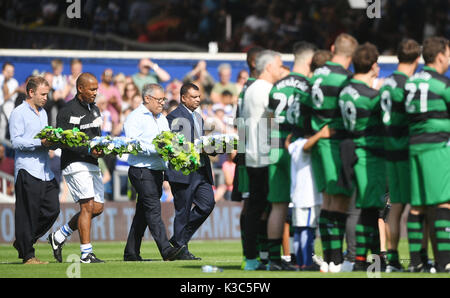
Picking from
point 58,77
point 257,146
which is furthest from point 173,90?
point 257,146

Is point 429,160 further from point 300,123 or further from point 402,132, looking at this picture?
point 300,123

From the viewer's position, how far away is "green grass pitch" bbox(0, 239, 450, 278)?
11883 mm

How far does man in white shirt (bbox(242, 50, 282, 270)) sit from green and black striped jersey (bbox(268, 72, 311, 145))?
0.14 m

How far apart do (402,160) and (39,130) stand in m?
5.36

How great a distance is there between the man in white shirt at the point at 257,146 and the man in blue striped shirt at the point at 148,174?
2.65 m

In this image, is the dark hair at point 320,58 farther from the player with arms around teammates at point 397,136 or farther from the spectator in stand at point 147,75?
the spectator in stand at point 147,75

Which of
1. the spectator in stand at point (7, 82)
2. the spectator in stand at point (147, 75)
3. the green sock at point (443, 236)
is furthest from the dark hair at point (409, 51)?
the spectator in stand at point (7, 82)

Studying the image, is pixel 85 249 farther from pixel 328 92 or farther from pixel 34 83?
pixel 328 92

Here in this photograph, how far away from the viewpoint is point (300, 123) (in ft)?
41.4

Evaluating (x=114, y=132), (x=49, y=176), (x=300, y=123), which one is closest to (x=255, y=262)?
(x=300, y=123)

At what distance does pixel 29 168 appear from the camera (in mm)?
14797

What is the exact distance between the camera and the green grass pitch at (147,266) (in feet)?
39.0

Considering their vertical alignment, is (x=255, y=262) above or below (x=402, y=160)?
below

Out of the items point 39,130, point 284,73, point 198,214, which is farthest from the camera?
point 198,214
